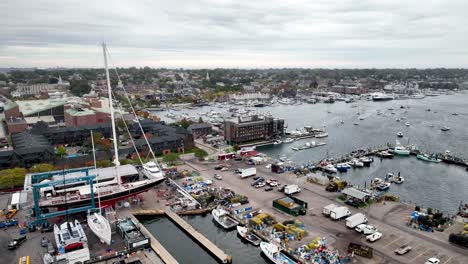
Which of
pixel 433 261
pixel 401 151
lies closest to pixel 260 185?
pixel 433 261

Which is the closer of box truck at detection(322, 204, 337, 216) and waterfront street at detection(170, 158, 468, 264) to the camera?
waterfront street at detection(170, 158, 468, 264)

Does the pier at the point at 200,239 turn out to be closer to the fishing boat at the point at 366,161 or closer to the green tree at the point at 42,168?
the green tree at the point at 42,168

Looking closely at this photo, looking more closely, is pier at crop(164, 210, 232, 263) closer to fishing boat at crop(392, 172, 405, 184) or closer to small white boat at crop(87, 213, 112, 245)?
small white boat at crop(87, 213, 112, 245)

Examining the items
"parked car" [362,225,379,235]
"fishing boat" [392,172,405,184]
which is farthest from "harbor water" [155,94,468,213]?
"parked car" [362,225,379,235]

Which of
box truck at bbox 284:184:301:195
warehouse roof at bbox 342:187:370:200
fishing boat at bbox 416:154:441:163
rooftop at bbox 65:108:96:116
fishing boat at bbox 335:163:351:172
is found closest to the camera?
warehouse roof at bbox 342:187:370:200

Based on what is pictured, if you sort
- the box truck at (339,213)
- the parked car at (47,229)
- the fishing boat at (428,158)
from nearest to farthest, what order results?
the parked car at (47,229), the box truck at (339,213), the fishing boat at (428,158)

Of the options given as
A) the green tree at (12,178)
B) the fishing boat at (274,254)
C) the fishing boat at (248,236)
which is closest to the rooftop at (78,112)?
the green tree at (12,178)

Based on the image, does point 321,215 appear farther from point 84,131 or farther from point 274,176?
point 84,131
